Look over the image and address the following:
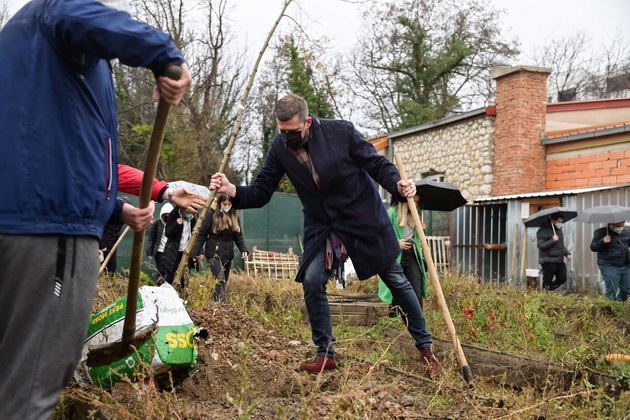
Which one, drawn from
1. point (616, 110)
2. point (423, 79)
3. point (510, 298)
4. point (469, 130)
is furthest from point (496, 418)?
point (423, 79)

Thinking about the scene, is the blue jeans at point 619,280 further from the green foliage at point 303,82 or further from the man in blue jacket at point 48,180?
the green foliage at point 303,82

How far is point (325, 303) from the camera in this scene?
4758mm

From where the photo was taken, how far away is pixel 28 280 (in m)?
2.06

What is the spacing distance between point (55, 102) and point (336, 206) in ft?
9.09

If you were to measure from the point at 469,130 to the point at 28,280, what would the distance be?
17.9 m

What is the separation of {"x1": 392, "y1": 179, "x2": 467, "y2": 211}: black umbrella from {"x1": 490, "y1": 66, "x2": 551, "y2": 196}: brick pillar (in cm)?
859

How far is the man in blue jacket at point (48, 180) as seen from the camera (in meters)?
2.05

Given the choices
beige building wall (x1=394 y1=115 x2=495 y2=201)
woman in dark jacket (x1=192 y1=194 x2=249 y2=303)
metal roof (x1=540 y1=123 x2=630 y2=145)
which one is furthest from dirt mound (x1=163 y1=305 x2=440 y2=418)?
beige building wall (x1=394 y1=115 x2=495 y2=201)

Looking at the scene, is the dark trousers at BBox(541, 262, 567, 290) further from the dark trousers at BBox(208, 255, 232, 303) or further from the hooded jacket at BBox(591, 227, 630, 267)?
the dark trousers at BBox(208, 255, 232, 303)

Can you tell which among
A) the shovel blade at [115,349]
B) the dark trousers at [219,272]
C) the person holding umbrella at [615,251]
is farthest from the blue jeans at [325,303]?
the person holding umbrella at [615,251]

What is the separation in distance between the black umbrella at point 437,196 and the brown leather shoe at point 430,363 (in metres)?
4.11

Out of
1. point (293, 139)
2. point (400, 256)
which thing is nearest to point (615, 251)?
point (400, 256)

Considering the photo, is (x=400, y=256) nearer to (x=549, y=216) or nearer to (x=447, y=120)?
(x=549, y=216)

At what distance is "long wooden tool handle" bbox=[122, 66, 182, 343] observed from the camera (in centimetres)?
240
